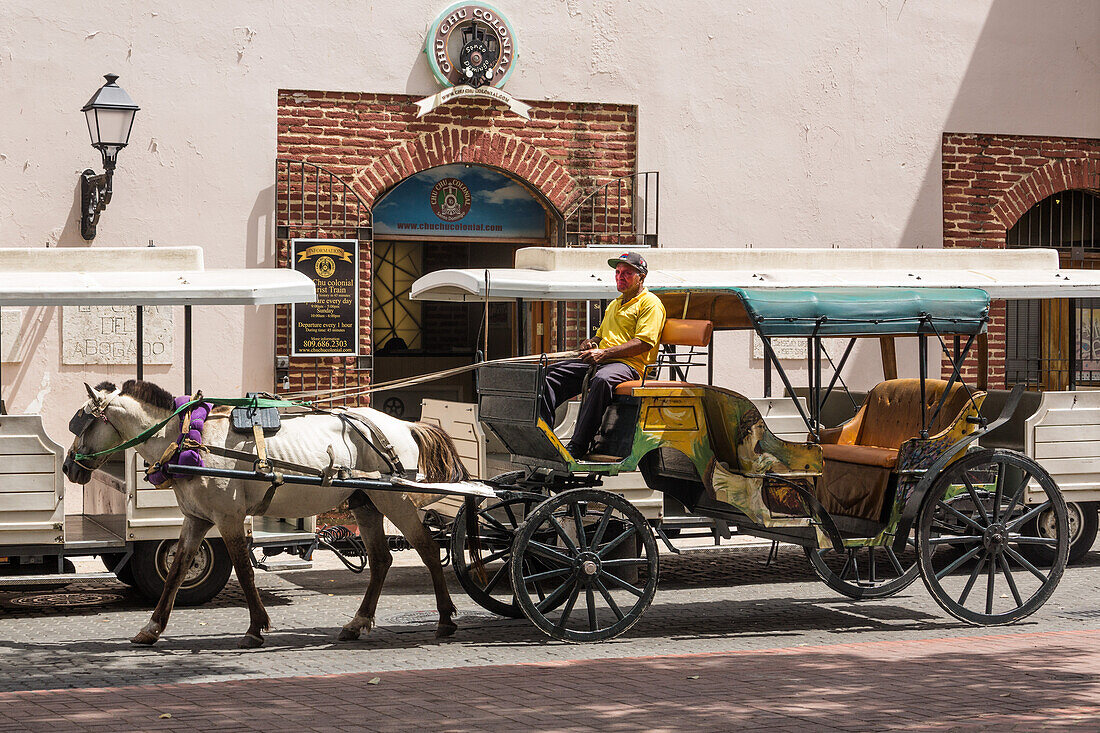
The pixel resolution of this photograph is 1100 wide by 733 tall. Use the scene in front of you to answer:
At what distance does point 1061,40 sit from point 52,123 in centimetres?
1039

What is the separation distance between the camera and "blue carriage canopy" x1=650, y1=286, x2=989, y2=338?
8.64m

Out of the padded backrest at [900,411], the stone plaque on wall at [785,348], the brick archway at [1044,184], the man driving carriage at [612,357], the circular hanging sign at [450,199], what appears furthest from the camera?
the brick archway at [1044,184]

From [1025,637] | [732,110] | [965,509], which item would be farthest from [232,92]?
[1025,637]

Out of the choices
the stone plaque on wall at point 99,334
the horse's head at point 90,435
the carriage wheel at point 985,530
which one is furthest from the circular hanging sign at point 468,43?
the carriage wheel at point 985,530

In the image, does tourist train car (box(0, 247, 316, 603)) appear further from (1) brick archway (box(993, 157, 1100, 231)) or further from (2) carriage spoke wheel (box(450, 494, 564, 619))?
(1) brick archway (box(993, 157, 1100, 231))

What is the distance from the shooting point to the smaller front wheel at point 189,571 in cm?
955

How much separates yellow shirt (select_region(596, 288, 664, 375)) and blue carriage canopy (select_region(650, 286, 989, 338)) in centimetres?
40

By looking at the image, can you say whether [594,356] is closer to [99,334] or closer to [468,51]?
[99,334]

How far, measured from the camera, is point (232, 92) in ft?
42.9

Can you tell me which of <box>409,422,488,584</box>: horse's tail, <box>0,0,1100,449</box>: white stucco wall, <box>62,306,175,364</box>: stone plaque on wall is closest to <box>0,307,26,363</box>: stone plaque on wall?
<box>0,0,1100,449</box>: white stucco wall

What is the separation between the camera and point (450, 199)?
46.4ft

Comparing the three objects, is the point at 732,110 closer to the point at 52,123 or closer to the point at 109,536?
the point at 52,123

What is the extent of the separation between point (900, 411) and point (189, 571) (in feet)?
16.3

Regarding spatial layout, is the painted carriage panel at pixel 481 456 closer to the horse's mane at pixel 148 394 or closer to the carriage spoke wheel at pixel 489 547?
the carriage spoke wheel at pixel 489 547
